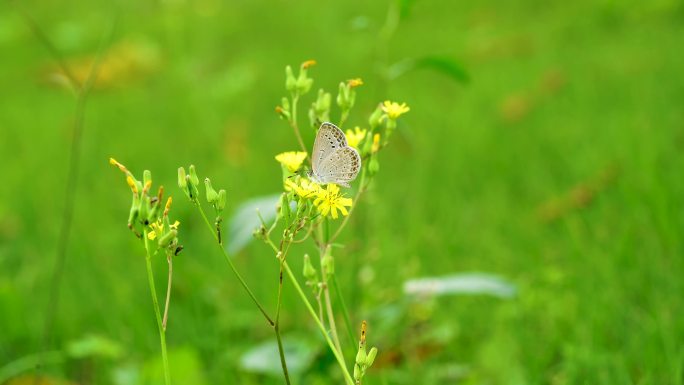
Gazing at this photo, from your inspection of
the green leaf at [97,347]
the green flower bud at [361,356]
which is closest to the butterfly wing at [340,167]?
the green flower bud at [361,356]

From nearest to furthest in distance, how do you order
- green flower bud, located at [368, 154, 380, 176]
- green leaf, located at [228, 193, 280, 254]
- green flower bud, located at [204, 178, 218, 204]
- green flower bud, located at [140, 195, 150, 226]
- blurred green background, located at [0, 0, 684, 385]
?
green flower bud, located at [140, 195, 150, 226], green flower bud, located at [204, 178, 218, 204], green flower bud, located at [368, 154, 380, 176], green leaf, located at [228, 193, 280, 254], blurred green background, located at [0, 0, 684, 385]

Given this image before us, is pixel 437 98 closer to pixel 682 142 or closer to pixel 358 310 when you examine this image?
pixel 682 142

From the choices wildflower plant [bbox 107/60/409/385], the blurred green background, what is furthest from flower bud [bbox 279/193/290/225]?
the blurred green background

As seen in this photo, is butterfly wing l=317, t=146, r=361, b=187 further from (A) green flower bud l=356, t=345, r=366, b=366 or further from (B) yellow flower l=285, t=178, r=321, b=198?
(A) green flower bud l=356, t=345, r=366, b=366

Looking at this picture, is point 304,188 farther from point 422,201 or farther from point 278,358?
point 422,201

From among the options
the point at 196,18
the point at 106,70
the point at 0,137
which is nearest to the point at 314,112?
the point at 0,137

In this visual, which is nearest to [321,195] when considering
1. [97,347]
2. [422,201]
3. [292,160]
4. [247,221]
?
[292,160]
